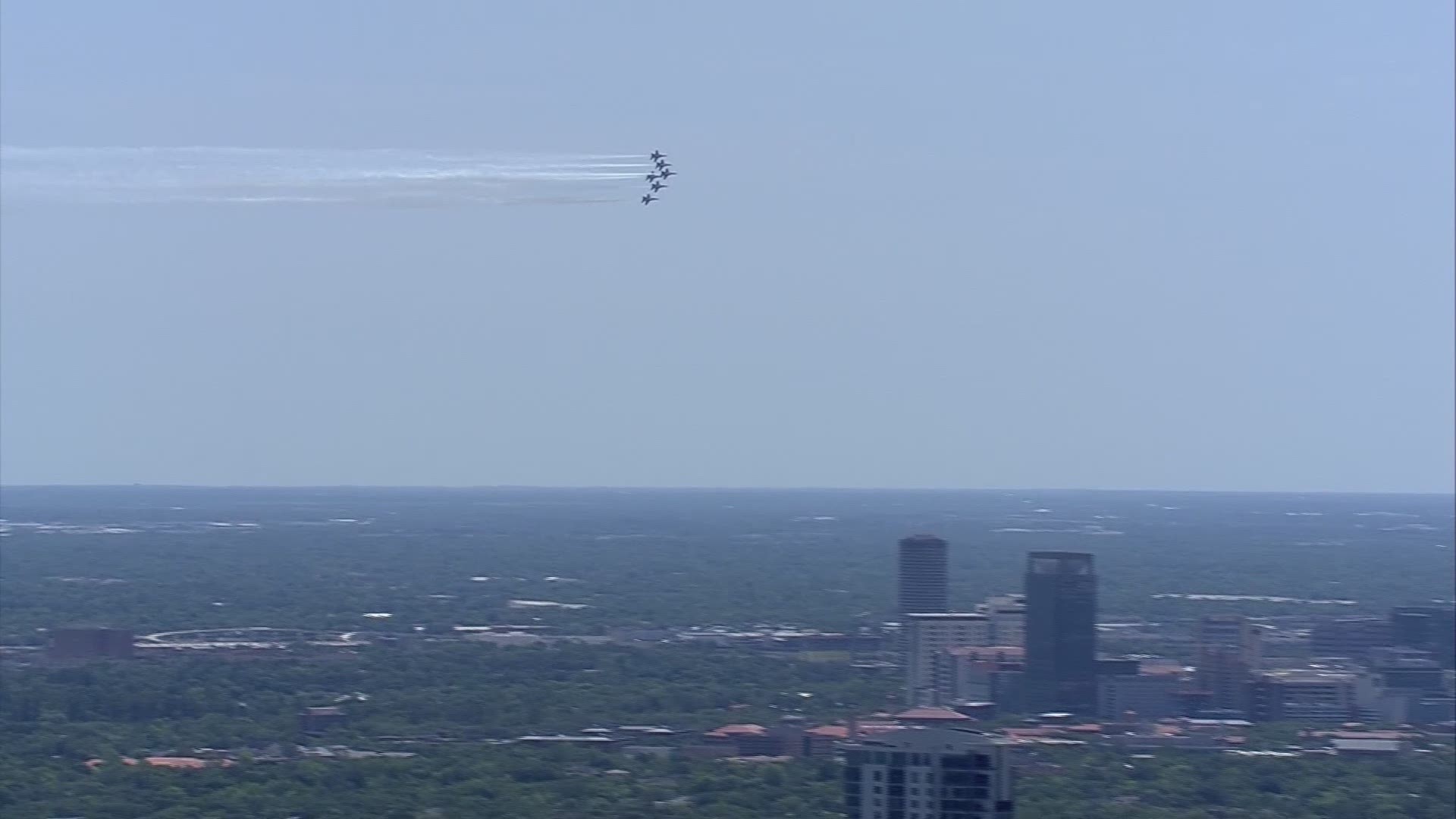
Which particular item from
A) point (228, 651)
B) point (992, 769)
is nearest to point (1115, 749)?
point (992, 769)

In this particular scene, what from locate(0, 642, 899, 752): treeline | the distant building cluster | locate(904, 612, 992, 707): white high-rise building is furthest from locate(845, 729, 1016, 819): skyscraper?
locate(904, 612, 992, 707): white high-rise building

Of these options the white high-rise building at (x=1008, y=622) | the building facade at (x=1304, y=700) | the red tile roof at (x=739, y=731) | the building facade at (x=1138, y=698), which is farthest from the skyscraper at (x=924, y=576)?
the red tile roof at (x=739, y=731)

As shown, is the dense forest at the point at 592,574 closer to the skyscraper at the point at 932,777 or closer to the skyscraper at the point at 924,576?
the skyscraper at the point at 924,576

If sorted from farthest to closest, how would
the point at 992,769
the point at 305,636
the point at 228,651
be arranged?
the point at 305,636
the point at 228,651
the point at 992,769

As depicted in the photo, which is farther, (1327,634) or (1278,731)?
(1327,634)

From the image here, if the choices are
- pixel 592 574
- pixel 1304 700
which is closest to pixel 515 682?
pixel 1304 700

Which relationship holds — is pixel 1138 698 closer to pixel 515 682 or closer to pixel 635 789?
pixel 515 682

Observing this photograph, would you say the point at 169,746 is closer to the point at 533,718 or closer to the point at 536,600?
the point at 533,718
